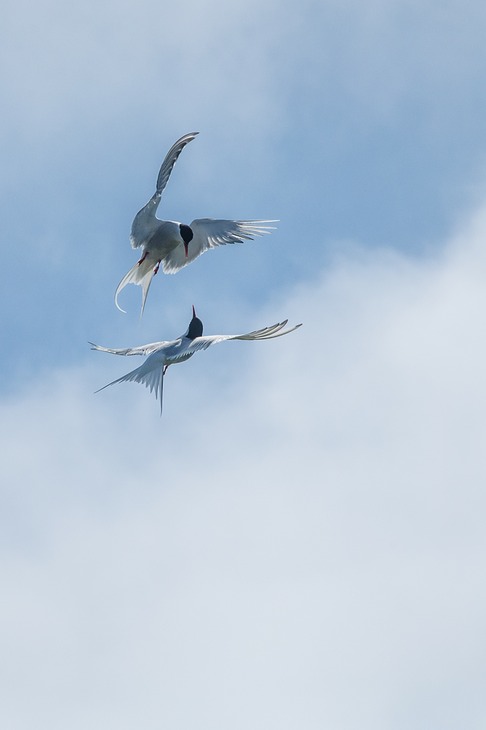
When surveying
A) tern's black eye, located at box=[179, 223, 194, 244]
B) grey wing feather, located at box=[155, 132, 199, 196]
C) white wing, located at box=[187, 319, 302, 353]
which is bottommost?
white wing, located at box=[187, 319, 302, 353]

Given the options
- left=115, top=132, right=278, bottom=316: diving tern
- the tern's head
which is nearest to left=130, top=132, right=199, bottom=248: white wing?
left=115, top=132, right=278, bottom=316: diving tern

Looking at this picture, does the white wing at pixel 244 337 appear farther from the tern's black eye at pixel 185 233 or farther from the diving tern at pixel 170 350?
the tern's black eye at pixel 185 233

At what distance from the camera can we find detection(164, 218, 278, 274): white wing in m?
26.7

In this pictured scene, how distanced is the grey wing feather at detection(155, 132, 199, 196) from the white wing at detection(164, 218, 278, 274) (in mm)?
1252

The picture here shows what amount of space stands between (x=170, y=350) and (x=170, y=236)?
4.45m

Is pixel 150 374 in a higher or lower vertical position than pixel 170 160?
lower

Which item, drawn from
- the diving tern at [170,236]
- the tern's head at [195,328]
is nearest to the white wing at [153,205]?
the diving tern at [170,236]

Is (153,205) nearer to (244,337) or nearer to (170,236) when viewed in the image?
(170,236)

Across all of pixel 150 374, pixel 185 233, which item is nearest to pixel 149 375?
pixel 150 374

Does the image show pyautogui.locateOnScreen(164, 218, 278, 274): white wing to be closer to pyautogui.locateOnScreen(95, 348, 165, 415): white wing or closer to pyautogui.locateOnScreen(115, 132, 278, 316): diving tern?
pyautogui.locateOnScreen(115, 132, 278, 316): diving tern

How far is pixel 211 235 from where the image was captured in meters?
26.7

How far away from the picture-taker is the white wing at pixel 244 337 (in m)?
20.0

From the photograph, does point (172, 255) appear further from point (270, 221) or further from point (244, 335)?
point (244, 335)

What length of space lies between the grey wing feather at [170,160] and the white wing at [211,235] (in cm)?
125
